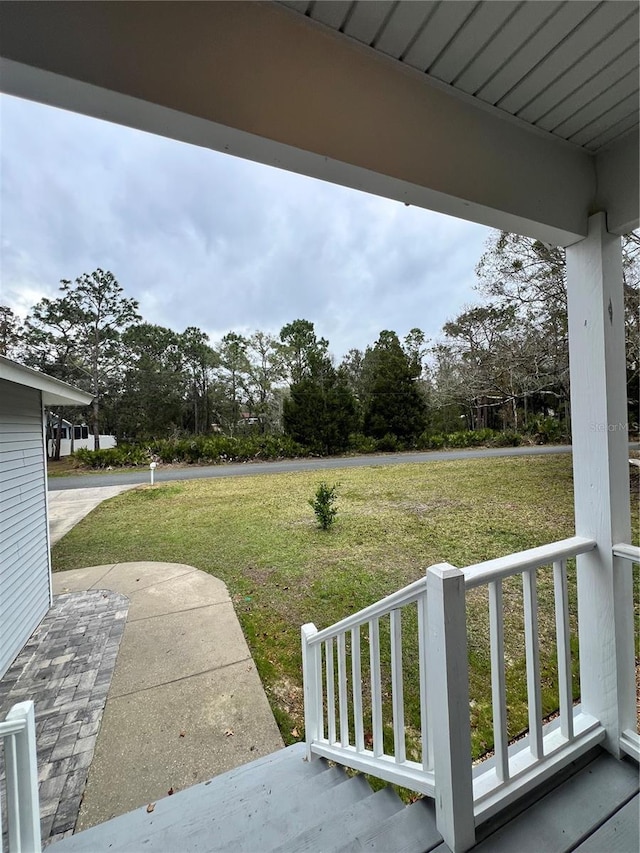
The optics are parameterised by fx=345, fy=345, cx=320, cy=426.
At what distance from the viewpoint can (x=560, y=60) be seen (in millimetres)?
905

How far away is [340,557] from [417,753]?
2.50 meters

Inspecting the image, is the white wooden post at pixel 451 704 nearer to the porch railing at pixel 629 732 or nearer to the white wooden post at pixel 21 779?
the porch railing at pixel 629 732

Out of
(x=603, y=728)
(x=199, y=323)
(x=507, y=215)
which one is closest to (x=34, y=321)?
(x=507, y=215)

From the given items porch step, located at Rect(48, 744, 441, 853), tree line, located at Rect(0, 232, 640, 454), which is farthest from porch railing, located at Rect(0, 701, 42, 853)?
tree line, located at Rect(0, 232, 640, 454)

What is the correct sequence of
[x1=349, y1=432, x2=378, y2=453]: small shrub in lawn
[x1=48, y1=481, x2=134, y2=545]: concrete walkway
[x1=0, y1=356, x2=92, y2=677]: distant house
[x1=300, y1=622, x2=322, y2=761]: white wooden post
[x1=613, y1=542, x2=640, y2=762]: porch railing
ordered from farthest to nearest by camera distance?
1. [x1=349, y1=432, x2=378, y2=453]: small shrub in lawn
2. [x1=48, y1=481, x2=134, y2=545]: concrete walkway
3. [x1=0, y1=356, x2=92, y2=677]: distant house
4. [x1=300, y1=622, x2=322, y2=761]: white wooden post
5. [x1=613, y1=542, x2=640, y2=762]: porch railing

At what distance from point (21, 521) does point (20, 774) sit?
2662mm

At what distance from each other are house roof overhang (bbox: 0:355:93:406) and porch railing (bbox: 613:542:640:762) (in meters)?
3.31

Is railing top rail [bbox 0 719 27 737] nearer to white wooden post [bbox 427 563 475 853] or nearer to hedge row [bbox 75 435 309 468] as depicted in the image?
white wooden post [bbox 427 563 475 853]

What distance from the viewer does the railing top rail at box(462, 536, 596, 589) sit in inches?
37.5

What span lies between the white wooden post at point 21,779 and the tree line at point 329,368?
2.93 m

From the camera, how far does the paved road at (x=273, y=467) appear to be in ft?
29.1

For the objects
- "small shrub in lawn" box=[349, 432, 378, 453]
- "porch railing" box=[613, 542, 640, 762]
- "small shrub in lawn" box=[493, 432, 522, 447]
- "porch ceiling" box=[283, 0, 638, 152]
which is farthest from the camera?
"small shrub in lawn" box=[349, 432, 378, 453]

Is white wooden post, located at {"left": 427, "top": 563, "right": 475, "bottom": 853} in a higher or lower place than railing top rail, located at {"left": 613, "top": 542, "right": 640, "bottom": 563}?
lower

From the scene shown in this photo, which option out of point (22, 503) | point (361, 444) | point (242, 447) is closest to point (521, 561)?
point (22, 503)
